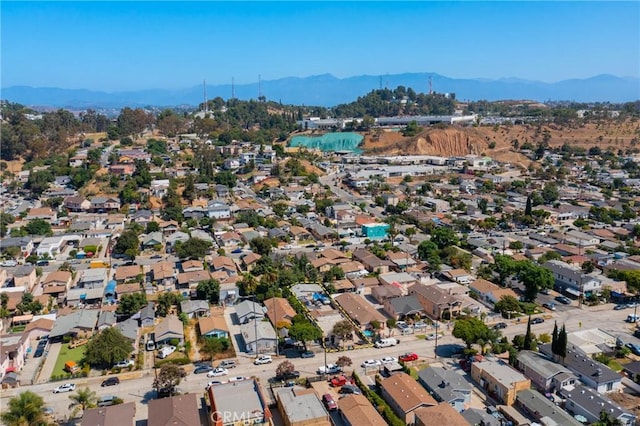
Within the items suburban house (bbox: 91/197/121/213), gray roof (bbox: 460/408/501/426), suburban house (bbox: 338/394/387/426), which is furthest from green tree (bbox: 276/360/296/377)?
suburban house (bbox: 91/197/121/213)

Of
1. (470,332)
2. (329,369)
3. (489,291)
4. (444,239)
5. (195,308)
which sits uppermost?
(444,239)

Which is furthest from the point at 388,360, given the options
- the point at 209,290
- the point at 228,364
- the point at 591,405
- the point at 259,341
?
the point at 209,290

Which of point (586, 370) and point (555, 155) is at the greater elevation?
point (555, 155)

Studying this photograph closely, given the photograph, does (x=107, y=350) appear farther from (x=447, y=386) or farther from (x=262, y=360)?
(x=447, y=386)

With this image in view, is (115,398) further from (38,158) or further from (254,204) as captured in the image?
(38,158)

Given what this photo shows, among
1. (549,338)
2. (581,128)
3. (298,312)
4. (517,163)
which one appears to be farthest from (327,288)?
(581,128)

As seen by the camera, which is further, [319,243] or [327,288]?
[319,243]

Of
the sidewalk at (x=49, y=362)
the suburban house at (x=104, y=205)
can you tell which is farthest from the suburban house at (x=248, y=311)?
the suburban house at (x=104, y=205)
